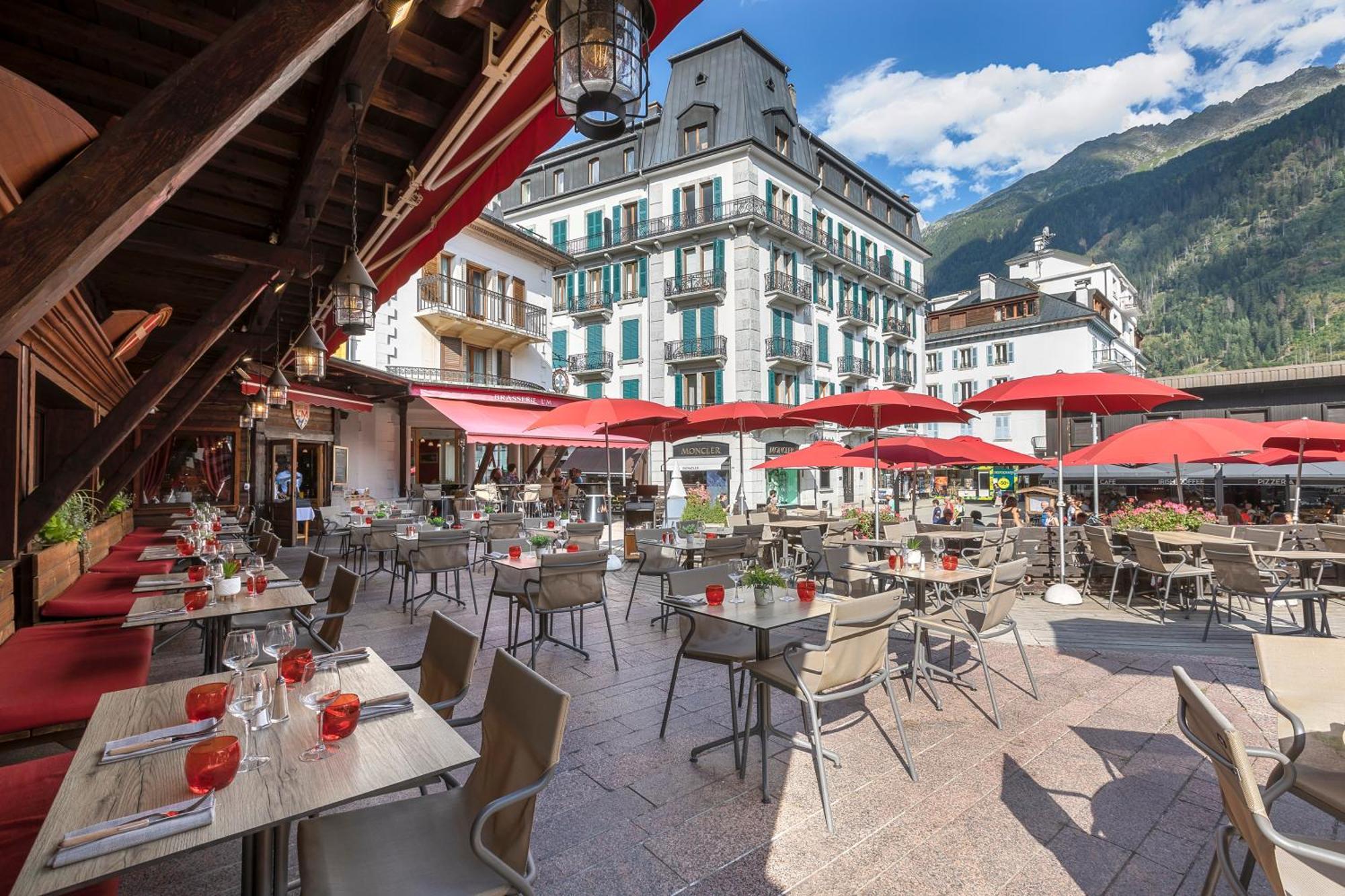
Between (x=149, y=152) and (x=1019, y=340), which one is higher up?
(x=1019, y=340)

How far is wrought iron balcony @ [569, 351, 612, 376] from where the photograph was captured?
27078 mm

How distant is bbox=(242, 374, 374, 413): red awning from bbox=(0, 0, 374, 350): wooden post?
33.1ft

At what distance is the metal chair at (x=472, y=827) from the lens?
166cm

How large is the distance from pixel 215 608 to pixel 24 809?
176 cm

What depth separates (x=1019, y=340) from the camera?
125ft

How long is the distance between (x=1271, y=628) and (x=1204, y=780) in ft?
13.3

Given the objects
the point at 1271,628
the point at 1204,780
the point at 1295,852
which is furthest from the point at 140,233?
the point at 1271,628

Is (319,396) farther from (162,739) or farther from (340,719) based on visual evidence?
(340,719)

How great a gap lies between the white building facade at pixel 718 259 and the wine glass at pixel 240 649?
20.4 metres

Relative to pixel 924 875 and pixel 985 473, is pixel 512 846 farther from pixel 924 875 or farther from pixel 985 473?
pixel 985 473

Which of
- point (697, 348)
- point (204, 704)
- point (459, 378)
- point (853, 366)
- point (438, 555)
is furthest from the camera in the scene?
point (853, 366)

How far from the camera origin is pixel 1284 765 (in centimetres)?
203

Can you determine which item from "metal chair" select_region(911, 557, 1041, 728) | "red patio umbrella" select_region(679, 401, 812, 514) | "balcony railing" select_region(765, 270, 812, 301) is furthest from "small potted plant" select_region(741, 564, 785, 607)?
"balcony railing" select_region(765, 270, 812, 301)

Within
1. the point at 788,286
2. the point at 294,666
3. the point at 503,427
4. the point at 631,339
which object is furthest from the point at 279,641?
the point at 631,339
